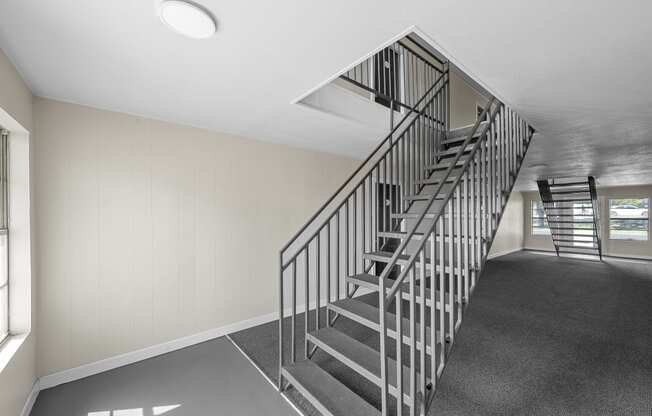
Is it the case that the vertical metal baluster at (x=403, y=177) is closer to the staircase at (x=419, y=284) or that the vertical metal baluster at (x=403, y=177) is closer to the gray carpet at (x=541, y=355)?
the staircase at (x=419, y=284)

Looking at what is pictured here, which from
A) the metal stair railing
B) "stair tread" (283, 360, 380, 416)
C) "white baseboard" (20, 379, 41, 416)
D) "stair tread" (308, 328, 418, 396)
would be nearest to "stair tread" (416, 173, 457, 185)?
the metal stair railing

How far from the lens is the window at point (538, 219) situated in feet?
31.3

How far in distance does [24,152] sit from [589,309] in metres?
6.26

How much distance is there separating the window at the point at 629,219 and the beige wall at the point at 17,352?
12.2 metres

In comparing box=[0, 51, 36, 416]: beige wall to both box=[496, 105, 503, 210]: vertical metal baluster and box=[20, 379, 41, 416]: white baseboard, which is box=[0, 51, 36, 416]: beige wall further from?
box=[496, 105, 503, 210]: vertical metal baluster

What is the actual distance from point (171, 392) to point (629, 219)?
11.6 metres

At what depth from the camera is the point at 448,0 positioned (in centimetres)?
123

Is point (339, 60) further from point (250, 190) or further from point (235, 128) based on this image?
point (250, 190)

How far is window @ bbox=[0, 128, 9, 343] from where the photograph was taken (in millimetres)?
1845

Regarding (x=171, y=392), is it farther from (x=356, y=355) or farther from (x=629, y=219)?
(x=629, y=219)

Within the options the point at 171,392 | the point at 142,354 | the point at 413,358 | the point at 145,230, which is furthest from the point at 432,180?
the point at 142,354

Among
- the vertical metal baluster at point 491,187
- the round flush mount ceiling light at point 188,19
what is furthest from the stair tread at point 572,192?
the round flush mount ceiling light at point 188,19

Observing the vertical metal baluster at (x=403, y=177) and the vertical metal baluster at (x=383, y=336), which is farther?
the vertical metal baluster at (x=403, y=177)

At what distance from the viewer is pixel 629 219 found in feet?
26.6
